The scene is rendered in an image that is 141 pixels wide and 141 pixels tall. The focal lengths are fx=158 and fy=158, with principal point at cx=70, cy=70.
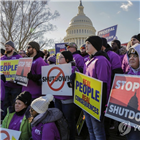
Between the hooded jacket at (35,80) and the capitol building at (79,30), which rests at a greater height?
the capitol building at (79,30)

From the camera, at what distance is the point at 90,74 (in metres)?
2.38

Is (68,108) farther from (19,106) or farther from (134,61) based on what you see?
(134,61)

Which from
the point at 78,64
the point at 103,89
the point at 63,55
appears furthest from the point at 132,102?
the point at 78,64

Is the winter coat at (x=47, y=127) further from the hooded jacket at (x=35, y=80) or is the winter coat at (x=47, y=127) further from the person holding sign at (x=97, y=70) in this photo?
the hooded jacket at (x=35, y=80)

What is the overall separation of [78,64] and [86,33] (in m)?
58.7

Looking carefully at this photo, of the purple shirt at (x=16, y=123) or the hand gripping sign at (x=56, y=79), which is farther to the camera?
the hand gripping sign at (x=56, y=79)

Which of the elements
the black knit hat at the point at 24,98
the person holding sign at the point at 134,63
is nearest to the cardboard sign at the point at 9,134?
the black knit hat at the point at 24,98

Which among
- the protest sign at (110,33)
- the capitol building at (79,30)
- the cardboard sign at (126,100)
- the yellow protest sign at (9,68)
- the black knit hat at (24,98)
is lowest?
the black knit hat at (24,98)

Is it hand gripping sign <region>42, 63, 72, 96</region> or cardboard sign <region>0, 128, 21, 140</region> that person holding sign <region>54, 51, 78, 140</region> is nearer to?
hand gripping sign <region>42, 63, 72, 96</region>

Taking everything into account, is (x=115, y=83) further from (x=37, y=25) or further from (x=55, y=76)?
(x=37, y=25)

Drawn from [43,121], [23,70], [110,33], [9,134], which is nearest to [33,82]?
[23,70]

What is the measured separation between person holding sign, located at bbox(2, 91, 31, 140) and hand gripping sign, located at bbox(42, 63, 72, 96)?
1.70 ft

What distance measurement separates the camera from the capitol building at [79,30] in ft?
191

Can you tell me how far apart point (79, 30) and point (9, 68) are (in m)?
59.8
